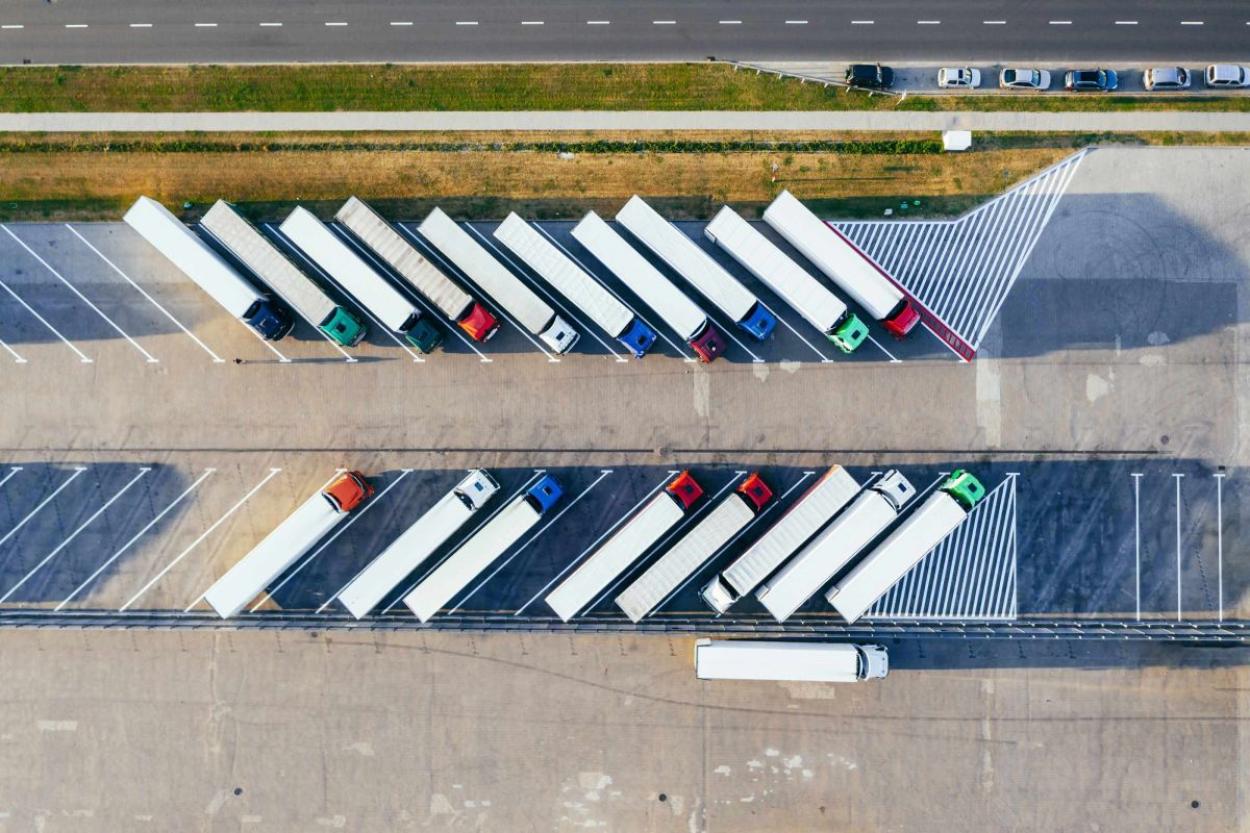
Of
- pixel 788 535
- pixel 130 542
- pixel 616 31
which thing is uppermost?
pixel 616 31

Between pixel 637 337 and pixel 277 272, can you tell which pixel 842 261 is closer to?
pixel 637 337

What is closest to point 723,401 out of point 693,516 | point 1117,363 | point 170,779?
point 693,516

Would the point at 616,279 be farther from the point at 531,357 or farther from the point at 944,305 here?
the point at 944,305

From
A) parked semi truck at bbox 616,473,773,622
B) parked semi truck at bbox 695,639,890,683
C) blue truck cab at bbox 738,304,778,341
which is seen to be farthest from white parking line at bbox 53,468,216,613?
blue truck cab at bbox 738,304,778,341

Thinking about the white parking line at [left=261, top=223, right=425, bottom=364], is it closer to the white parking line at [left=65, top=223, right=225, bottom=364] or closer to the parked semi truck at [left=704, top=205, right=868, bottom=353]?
the white parking line at [left=65, top=223, right=225, bottom=364]

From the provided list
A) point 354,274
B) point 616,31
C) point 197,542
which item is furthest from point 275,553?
point 616,31

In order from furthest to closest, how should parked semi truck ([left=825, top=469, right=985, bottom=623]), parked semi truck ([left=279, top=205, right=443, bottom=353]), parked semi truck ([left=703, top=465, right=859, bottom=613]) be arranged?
parked semi truck ([left=279, top=205, right=443, bottom=353]) < parked semi truck ([left=703, top=465, right=859, bottom=613]) < parked semi truck ([left=825, top=469, right=985, bottom=623])

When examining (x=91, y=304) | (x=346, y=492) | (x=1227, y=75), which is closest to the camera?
(x=346, y=492)

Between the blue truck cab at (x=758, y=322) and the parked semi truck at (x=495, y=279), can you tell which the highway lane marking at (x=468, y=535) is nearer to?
the parked semi truck at (x=495, y=279)
